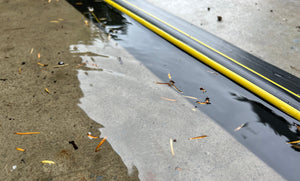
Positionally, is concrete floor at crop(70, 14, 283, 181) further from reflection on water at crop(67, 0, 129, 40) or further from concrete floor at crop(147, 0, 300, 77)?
concrete floor at crop(147, 0, 300, 77)

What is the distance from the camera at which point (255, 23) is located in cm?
365

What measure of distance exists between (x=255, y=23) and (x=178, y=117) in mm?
2456

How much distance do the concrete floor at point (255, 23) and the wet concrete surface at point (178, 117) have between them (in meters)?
0.88

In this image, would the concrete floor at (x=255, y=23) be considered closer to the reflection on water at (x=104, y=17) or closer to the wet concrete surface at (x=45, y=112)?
the reflection on water at (x=104, y=17)

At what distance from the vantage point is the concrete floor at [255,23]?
2994mm

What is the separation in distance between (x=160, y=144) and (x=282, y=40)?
2.50 metres

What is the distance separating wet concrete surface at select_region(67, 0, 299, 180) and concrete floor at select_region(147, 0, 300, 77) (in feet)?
2.89

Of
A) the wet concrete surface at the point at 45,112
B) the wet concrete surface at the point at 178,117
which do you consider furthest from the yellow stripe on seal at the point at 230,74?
the wet concrete surface at the point at 45,112

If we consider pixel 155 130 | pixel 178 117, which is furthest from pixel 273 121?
pixel 155 130

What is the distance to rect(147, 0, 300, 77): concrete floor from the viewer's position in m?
2.99

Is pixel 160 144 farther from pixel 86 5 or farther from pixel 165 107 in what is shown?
pixel 86 5

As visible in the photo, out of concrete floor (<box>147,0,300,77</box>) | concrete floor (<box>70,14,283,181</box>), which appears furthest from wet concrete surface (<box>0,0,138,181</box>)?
concrete floor (<box>147,0,300,77</box>)

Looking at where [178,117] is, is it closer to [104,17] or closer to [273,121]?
[273,121]

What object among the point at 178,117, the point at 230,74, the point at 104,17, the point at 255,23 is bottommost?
the point at 178,117
